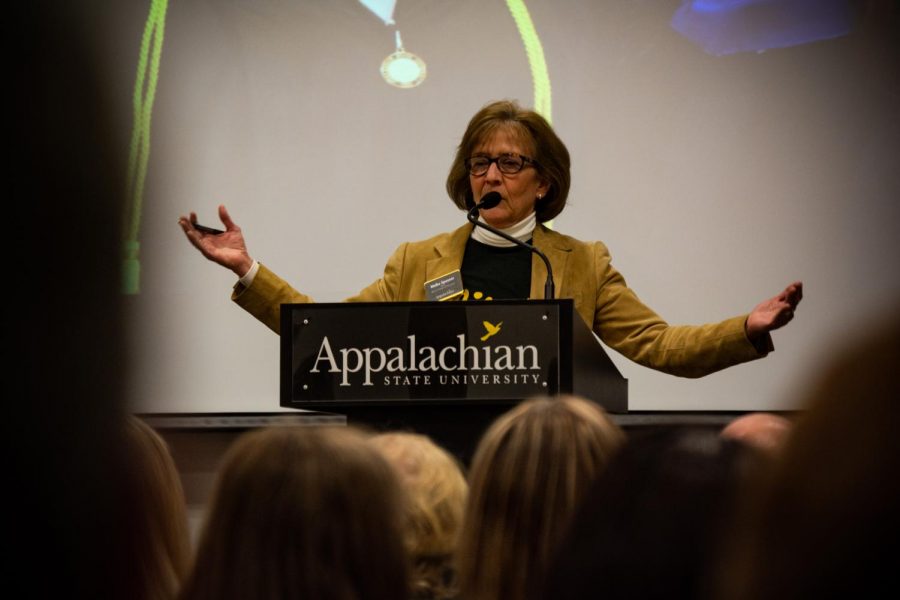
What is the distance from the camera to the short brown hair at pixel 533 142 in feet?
10.6

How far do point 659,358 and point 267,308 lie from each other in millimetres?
1052

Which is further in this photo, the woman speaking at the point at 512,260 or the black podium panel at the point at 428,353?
the woman speaking at the point at 512,260

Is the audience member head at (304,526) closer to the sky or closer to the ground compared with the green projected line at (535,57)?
closer to the ground

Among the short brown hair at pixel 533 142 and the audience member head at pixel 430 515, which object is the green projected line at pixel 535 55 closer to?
the short brown hair at pixel 533 142

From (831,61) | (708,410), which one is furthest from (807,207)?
(708,410)

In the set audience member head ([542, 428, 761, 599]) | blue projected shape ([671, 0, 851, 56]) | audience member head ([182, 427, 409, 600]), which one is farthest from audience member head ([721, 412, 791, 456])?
blue projected shape ([671, 0, 851, 56])

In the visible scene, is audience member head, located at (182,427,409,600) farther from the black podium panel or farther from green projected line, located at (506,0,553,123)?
green projected line, located at (506,0,553,123)

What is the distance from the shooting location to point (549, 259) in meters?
3.15

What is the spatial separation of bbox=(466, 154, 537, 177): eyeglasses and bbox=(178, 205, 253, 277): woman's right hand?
2.21ft

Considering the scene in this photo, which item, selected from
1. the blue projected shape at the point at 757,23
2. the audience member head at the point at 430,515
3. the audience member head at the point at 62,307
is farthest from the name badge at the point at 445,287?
the audience member head at the point at 62,307

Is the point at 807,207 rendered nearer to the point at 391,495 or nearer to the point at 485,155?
the point at 485,155

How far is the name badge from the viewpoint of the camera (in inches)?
119

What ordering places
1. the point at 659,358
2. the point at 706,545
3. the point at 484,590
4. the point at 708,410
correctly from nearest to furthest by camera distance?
the point at 706,545
the point at 484,590
the point at 659,358
the point at 708,410

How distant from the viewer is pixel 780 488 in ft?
1.63
